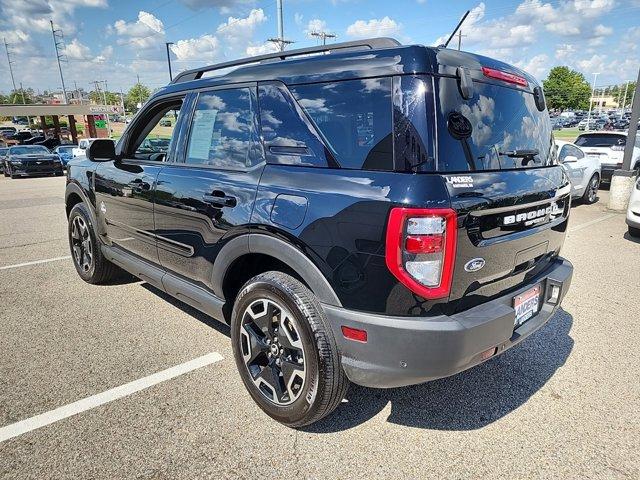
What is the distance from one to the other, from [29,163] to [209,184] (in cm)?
1955

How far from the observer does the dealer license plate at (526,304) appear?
7.67 ft

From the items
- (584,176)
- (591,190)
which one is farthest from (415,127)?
(591,190)

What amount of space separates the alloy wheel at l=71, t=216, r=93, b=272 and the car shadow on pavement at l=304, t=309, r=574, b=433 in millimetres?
3268

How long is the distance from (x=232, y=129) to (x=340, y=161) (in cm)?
95

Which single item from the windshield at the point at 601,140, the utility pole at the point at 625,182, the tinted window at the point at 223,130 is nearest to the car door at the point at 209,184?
the tinted window at the point at 223,130

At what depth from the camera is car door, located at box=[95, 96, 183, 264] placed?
3.33m

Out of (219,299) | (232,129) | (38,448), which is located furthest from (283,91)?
(38,448)

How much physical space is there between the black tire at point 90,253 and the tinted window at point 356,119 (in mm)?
3153

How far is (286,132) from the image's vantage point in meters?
2.38

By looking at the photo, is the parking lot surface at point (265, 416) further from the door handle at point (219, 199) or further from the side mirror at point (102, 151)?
the side mirror at point (102, 151)

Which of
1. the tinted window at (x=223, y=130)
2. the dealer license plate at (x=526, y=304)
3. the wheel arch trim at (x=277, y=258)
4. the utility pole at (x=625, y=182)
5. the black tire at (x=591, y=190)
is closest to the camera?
the wheel arch trim at (x=277, y=258)

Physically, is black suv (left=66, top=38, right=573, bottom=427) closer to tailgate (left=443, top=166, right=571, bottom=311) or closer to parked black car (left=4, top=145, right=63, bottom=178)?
tailgate (left=443, top=166, right=571, bottom=311)

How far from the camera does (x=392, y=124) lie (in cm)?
196

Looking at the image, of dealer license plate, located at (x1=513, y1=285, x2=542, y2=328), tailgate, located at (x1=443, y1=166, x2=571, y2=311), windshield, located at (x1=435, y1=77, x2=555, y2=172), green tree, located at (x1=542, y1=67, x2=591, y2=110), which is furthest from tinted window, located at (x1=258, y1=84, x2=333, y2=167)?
green tree, located at (x1=542, y1=67, x2=591, y2=110)
